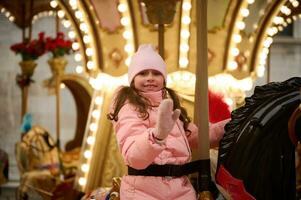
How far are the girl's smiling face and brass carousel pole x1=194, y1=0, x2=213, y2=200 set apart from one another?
16 cm

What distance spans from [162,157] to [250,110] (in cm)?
42

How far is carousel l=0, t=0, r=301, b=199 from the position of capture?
2234 mm

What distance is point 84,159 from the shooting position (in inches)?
198

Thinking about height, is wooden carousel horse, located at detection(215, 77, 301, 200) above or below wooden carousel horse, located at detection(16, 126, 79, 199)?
above

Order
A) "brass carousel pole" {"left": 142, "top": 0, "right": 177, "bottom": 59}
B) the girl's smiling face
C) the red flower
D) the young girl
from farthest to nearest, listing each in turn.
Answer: the red flower < "brass carousel pole" {"left": 142, "top": 0, "right": 177, "bottom": 59} < the girl's smiling face < the young girl

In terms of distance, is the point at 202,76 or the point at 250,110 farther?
the point at 202,76

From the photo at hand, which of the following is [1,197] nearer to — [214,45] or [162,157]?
[214,45]

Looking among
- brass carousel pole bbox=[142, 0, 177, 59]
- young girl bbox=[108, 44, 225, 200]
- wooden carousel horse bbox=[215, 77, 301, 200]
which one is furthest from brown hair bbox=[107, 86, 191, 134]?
brass carousel pole bbox=[142, 0, 177, 59]

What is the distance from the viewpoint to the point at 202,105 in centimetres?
259

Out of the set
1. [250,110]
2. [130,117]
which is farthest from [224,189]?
[130,117]

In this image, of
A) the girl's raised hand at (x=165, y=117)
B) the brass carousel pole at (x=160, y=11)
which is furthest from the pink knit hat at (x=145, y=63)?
the brass carousel pole at (x=160, y=11)

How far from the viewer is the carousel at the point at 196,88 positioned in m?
2.23

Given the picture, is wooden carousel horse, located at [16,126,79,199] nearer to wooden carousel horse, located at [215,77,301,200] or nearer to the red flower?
the red flower

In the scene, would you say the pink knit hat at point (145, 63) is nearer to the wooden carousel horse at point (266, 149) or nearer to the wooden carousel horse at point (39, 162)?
the wooden carousel horse at point (266, 149)
